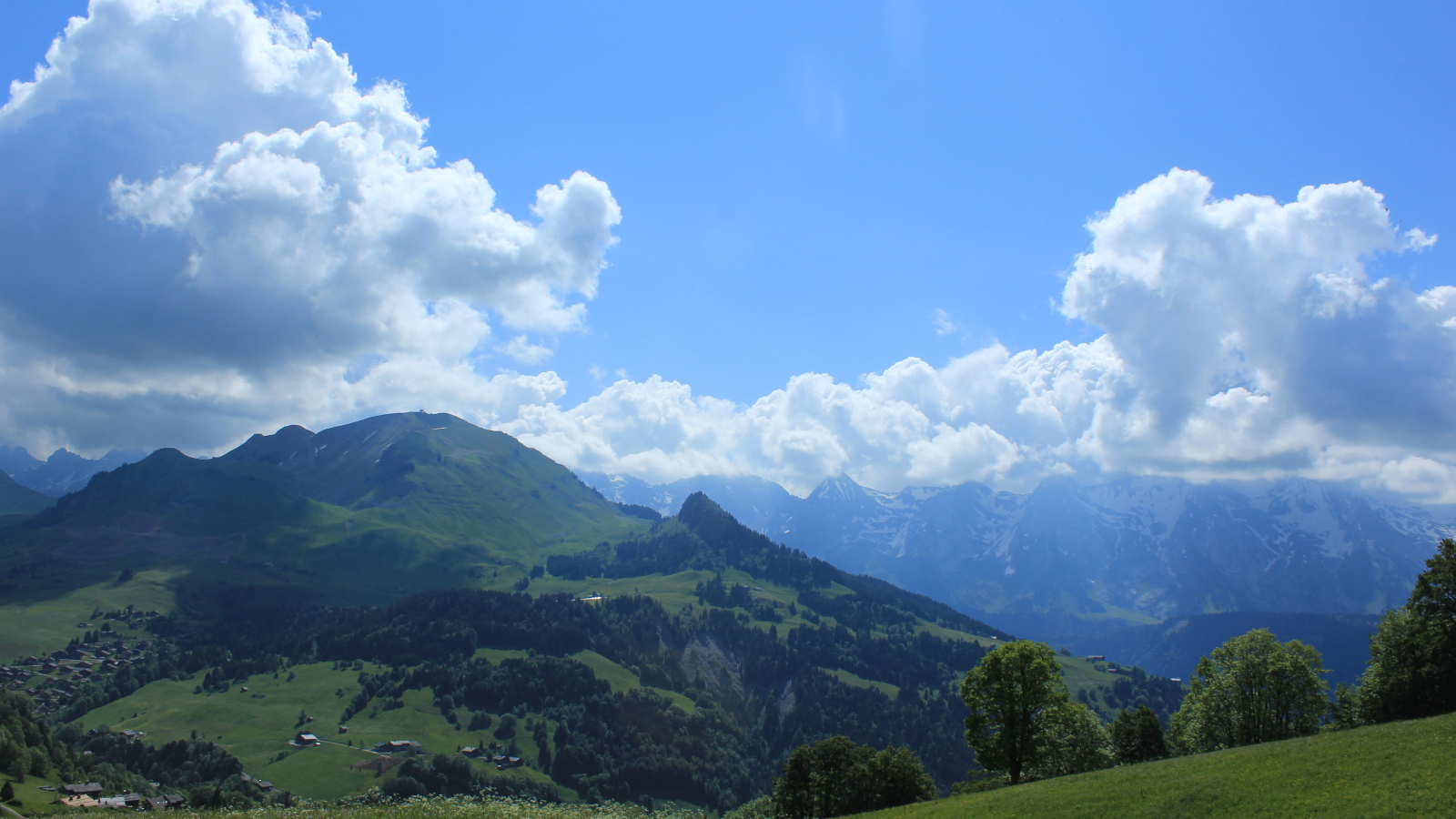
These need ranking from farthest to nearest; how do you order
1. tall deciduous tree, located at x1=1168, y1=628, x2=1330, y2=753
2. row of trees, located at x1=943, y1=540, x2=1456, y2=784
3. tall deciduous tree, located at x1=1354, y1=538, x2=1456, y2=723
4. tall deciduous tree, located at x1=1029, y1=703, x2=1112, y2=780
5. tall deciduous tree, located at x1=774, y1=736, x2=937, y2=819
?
tall deciduous tree, located at x1=774, y1=736, x2=937, y2=819
tall deciduous tree, located at x1=1168, y1=628, x2=1330, y2=753
tall deciduous tree, located at x1=1029, y1=703, x2=1112, y2=780
row of trees, located at x1=943, y1=540, x2=1456, y2=784
tall deciduous tree, located at x1=1354, y1=538, x2=1456, y2=723

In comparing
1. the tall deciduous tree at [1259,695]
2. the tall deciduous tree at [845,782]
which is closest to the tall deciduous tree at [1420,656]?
the tall deciduous tree at [1259,695]

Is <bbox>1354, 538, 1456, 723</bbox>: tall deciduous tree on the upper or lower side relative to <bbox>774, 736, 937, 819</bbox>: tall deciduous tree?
upper

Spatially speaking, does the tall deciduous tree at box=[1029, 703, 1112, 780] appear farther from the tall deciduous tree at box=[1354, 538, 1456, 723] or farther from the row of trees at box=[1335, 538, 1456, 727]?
the tall deciduous tree at box=[1354, 538, 1456, 723]

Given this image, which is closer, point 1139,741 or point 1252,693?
point 1252,693

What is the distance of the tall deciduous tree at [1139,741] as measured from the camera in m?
84.4

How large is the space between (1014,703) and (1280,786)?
34.6 meters

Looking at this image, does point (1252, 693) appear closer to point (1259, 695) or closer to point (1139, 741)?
point (1259, 695)

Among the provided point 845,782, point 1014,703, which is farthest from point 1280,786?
point 845,782

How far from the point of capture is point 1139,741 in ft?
277

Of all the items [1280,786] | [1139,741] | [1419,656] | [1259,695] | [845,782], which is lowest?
[845,782]

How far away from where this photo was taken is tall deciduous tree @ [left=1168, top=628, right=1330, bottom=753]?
230 feet

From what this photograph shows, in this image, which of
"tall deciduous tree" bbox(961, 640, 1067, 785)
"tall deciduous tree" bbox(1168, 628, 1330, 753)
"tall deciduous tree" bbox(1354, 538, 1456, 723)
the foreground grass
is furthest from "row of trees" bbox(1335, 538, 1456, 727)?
"tall deciduous tree" bbox(961, 640, 1067, 785)

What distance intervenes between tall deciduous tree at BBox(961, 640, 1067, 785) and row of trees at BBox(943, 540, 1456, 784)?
0.30 ft

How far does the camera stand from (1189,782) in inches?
1544
